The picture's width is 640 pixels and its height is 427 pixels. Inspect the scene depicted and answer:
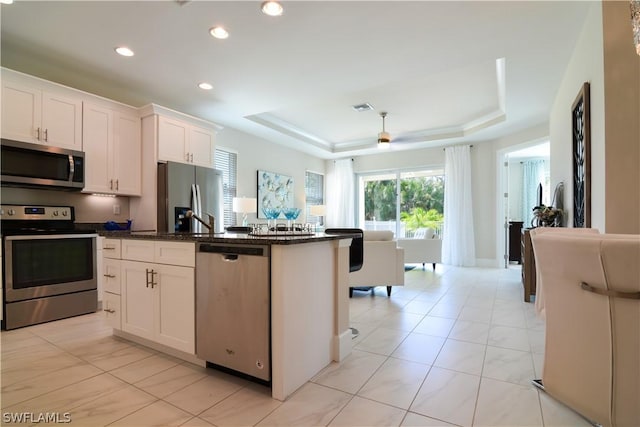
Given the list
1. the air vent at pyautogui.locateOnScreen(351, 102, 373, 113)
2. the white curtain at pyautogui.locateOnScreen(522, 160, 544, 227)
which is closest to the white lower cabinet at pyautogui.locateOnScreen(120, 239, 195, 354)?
the air vent at pyautogui.locateOnScreen(351, 102, 373, 113)

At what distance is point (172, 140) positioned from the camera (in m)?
3.99

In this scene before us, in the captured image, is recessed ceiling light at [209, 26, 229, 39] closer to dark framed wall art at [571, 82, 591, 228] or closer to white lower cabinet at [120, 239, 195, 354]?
white lower cabinet at [120, 239, 195, 354]

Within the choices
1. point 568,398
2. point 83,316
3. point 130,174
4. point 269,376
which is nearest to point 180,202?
point 130,174

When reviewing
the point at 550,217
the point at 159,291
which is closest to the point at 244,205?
the point at 159,291

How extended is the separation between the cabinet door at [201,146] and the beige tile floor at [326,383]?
2.35m

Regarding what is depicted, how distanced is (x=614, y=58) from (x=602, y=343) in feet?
6.33

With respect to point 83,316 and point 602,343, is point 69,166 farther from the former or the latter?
point 602,343

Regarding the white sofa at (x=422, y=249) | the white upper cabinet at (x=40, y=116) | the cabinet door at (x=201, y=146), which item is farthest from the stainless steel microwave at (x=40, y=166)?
the white sofa at (x=422, y=249)

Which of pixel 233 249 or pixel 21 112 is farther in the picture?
pixel 21 112

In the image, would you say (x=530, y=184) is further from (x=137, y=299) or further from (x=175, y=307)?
(x=137, y=299)

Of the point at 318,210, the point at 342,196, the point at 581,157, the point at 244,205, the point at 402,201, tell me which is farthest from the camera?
the point at 342,196

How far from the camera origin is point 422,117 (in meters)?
5.59

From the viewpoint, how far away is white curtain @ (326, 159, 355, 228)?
26.4 feet

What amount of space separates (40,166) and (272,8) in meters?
2.74
